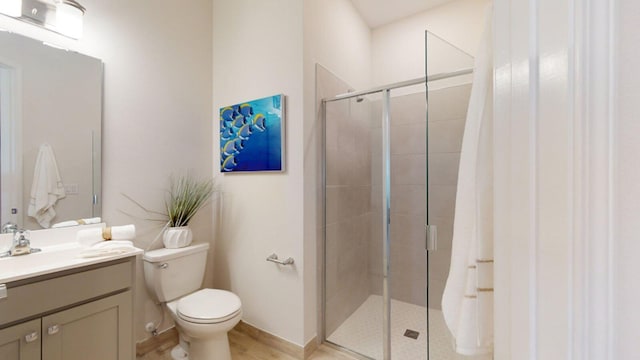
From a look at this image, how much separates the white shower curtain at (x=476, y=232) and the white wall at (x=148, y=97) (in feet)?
6.05

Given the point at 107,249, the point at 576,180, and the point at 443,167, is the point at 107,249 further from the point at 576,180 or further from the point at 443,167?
the point at 443,167

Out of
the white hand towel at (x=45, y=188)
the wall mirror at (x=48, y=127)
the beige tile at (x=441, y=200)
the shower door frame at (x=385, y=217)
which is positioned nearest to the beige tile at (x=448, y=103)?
A: the shower door frame at (x=385, y=217)

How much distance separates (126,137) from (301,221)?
1256 millimetres

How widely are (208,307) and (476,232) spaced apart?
4.84 ft

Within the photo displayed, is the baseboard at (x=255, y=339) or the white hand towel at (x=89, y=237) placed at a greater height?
the white hand towel at (x=89, y=237)

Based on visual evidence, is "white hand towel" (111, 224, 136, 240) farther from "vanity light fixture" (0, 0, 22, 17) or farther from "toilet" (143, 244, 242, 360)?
"vanity light fixture" (0, 0, 22, 17)

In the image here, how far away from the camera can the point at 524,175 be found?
1.18ft

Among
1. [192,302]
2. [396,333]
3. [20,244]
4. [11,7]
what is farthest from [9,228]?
[396,333]

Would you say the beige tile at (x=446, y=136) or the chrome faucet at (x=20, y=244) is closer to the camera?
the chrome faucet at (x=20, y=244)

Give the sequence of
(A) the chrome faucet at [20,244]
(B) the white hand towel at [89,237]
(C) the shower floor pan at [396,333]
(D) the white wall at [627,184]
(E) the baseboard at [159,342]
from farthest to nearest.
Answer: (E) the baseboard at [159,342]
(C) the shower floor pan at [396,333]
(B) the white hand towel at [89,237]
(A) the chrome faucet at [20,244]
(D) the white wall at [627,184]

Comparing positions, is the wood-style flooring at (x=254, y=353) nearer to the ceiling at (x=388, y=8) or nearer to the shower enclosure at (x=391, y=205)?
the shower enclosure at (x=391, y=205)

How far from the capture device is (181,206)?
1.80 m

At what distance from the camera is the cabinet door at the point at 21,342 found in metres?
0.91

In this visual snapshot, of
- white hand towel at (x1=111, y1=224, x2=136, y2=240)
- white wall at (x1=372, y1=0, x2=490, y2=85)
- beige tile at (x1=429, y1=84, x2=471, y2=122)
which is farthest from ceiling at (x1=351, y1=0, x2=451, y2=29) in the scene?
white hand towel at (x1=111, y1=224, x2=136, y2=240)
